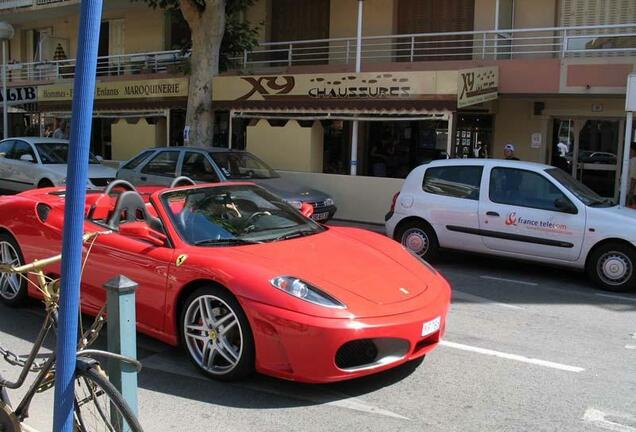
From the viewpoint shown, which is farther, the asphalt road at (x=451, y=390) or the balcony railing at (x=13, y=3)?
the balcony railing at (x=13, y=3)

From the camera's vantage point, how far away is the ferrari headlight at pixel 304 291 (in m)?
3.99

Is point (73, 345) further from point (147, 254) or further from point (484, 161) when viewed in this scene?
point (484, 161)

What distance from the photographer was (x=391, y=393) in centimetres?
423

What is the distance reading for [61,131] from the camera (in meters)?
19.8

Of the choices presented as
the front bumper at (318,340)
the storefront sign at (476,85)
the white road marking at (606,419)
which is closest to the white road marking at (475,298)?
the white road marking at (606,419)

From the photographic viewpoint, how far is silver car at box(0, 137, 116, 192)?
12.9m

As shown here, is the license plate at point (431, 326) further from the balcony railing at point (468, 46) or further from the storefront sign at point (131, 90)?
the storefront sign at point (131, 90)

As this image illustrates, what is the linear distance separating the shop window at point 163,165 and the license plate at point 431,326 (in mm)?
7929

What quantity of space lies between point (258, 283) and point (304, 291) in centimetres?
31

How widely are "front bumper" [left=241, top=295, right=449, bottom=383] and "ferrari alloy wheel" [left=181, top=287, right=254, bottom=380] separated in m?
0.12

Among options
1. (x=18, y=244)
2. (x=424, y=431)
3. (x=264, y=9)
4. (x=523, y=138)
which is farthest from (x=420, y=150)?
(x=424, y=431)

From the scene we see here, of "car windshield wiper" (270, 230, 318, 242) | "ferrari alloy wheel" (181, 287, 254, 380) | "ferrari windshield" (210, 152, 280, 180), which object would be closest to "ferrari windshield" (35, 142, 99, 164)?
"ferrari windshield" (210, 152, 280, 180)

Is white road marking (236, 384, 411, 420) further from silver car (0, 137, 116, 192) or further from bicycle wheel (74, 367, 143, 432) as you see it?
silver car (0, 137, 116, 192)

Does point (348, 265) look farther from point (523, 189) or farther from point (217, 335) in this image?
point (523, 189)
